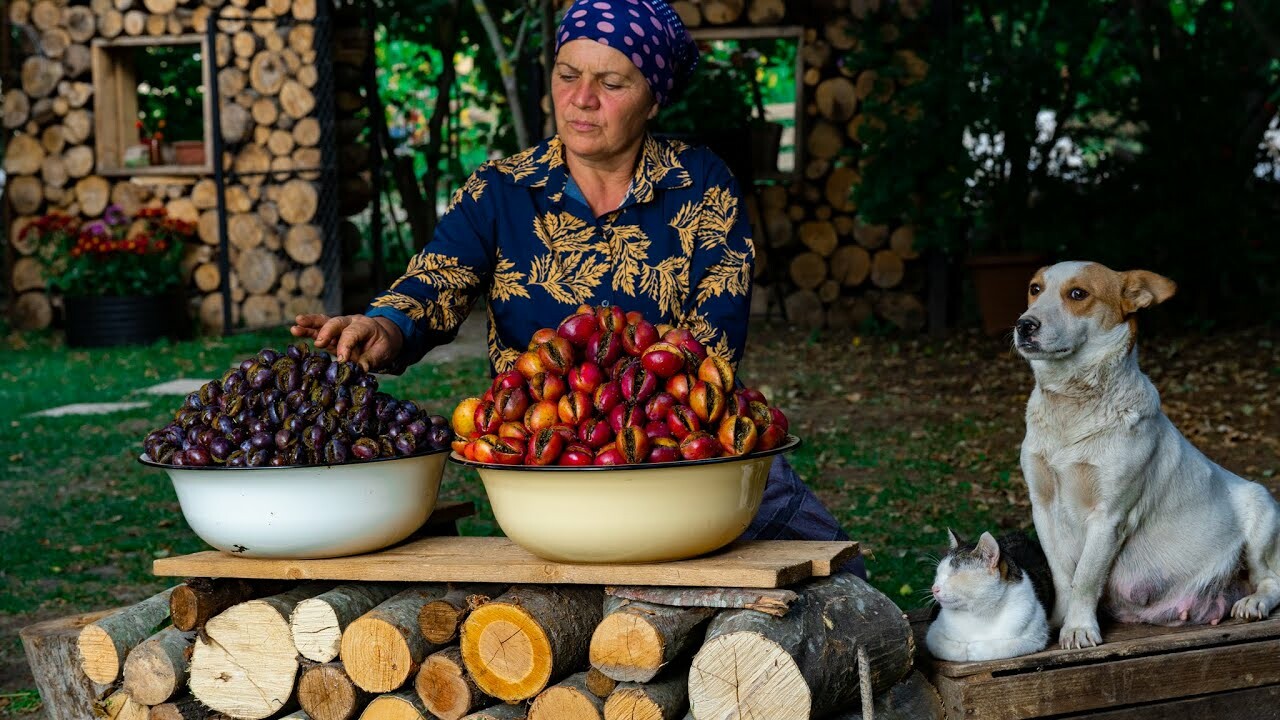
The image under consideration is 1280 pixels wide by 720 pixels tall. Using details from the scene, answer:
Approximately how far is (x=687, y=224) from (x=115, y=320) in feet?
28.3

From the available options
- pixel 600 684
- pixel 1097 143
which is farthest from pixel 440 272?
pixel 1097 143

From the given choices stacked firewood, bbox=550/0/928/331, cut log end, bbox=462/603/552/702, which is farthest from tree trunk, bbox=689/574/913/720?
stacked firewood, bbox=550/0/928/331

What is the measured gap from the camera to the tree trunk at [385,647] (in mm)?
2473

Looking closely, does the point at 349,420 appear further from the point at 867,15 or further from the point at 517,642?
the point at 867,15

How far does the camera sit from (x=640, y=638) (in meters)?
2.30

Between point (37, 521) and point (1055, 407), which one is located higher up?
point (1055, 407)

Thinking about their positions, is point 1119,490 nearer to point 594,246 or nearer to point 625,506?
point 625,506

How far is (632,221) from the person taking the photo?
129 inches

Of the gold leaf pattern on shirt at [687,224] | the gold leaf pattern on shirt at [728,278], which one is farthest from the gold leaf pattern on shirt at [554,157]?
the gold leaf pattern on shirt at [728,278]

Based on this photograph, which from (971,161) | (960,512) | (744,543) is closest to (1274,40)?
(971,161)

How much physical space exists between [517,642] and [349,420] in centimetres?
56

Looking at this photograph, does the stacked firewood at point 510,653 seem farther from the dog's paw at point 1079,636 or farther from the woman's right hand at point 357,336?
the woman's right hand at point 357,336

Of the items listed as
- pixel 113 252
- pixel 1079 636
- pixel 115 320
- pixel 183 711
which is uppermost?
pixel 113 252

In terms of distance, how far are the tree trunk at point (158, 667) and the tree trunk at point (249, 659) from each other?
4cm
